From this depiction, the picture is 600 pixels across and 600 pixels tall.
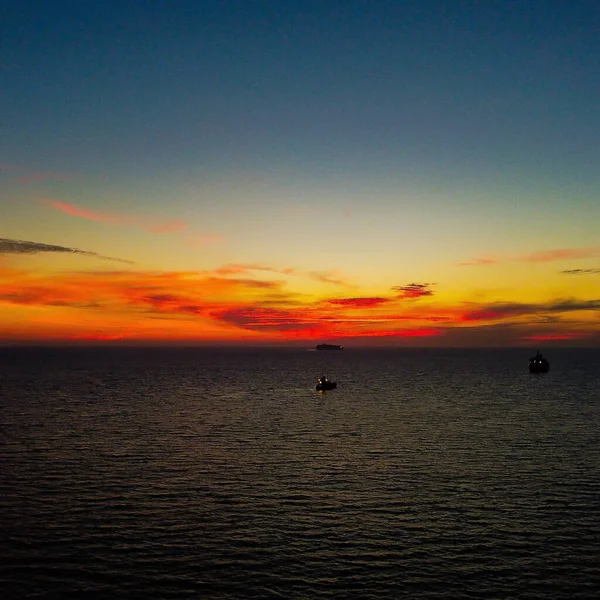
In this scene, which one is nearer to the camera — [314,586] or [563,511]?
[314,586]

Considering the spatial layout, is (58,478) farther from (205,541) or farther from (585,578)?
(585,578)

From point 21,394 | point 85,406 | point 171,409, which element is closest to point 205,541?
point 171,409

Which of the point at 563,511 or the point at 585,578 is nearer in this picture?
the point at 585,578

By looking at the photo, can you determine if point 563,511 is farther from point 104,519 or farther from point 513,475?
point 104,519

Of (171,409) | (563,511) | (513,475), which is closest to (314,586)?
(563,511)

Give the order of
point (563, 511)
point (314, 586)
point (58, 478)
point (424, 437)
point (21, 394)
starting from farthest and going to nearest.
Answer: point (21, 394) → point (424, 437) → point (58, 478) → point (563, 511) → point (314, 586)

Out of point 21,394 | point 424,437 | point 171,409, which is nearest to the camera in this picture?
point 424,437
